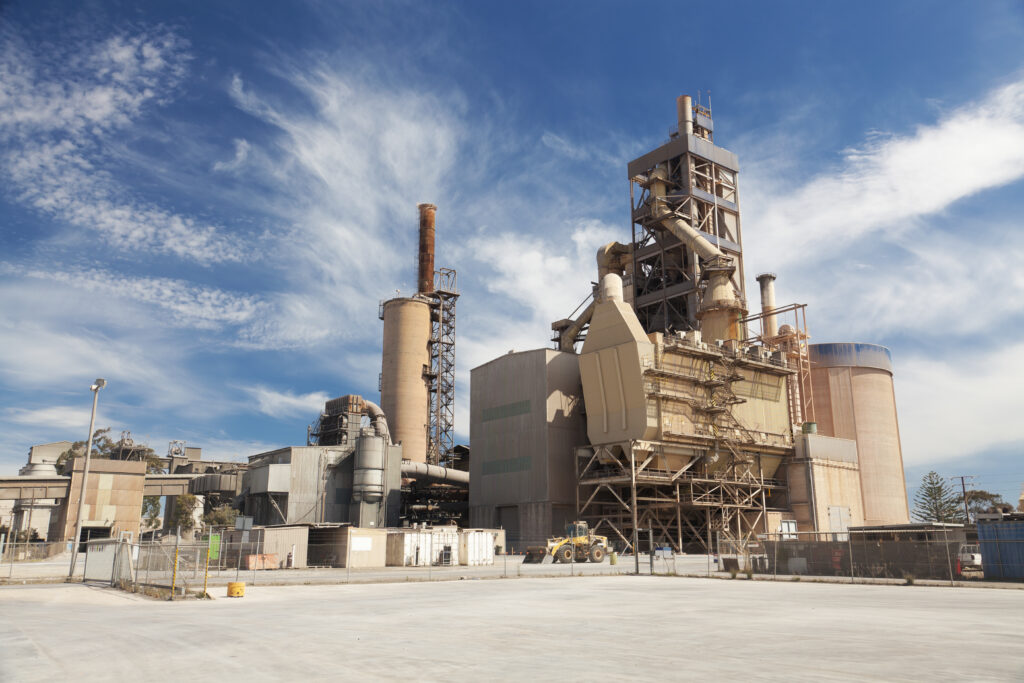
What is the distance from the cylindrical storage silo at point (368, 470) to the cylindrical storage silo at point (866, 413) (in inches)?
1871

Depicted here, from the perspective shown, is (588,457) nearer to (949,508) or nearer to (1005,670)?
(1005,670)

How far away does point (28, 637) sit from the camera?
14.3 m

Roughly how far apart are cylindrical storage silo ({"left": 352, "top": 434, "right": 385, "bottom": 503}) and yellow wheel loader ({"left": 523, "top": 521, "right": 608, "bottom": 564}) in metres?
24.0

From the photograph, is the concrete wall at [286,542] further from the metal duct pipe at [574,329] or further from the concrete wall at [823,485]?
the concrete wall at [823,485]

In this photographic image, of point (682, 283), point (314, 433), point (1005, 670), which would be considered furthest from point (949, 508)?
point (1005, 670)

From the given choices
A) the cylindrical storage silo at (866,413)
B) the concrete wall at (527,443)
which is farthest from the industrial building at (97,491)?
the cylindrical storage silo at (866,413)

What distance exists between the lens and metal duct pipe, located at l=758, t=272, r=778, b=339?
80.9m

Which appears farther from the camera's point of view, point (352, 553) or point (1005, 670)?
point (352, 553)

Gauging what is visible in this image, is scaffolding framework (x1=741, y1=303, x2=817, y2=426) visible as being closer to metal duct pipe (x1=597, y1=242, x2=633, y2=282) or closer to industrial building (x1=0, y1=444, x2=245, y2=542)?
metal duct pipe (x1=597, y1=242, x2=633, y2=282)

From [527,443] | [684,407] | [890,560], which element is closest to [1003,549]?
[890,560]

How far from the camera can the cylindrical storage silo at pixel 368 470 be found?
70.0 meters

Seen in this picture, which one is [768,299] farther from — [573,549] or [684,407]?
[573,549]

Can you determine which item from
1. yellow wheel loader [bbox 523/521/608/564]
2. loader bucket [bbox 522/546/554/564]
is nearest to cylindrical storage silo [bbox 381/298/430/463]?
yellow wheel loader [bbox 523/521/608/564]

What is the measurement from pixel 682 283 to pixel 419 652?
69.1m
